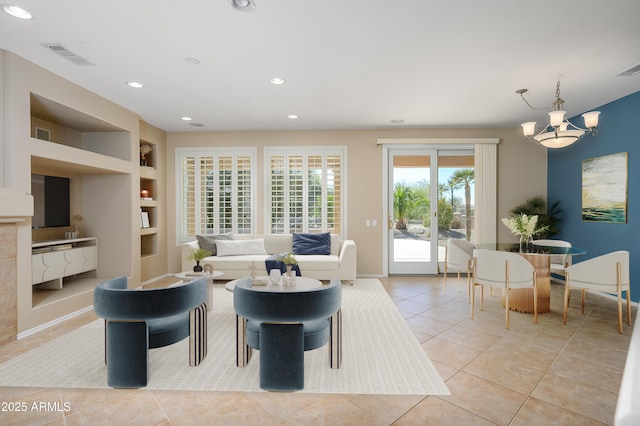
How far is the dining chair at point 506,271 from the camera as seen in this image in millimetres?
3535

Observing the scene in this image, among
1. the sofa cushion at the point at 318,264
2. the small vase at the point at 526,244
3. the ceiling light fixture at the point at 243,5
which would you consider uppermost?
the ceiling light fixture at the point at 243,5

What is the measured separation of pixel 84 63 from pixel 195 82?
1077 millimetres

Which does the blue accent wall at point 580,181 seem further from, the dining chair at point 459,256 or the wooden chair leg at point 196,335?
the wooden chair leg at point 196,335

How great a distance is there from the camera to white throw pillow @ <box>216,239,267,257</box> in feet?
18.0

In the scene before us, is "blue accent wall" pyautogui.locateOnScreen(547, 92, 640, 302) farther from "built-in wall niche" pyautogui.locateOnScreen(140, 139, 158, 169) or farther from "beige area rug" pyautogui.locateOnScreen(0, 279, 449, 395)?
"built-in wall niche" pyautogui.locateOnScreen(140, 139, 158, 169)

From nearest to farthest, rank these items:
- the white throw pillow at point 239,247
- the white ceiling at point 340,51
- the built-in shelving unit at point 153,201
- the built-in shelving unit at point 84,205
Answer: the white ceiling at point 340,51 → the built-in shelving unit at point 84,205 → the white throw pillow at point 239,247 → the built-in shelving unit at point 153,201

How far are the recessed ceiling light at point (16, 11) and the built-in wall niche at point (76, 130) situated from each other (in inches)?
46.4

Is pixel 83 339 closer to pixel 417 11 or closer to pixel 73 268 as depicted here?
pixel 73 268

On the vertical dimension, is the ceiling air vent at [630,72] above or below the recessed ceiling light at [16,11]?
below

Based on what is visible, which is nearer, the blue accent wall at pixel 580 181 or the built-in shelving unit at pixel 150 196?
the blue accent wall at pixel 580 181

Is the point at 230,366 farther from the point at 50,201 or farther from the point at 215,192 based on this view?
the point at 215,192

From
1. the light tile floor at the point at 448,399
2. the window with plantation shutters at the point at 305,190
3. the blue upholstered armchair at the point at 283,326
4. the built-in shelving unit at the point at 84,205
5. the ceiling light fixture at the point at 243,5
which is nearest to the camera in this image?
the light tile floor at the point at 448,399

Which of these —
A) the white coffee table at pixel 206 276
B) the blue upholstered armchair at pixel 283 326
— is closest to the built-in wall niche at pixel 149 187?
the white coffee table at pixel 206 276

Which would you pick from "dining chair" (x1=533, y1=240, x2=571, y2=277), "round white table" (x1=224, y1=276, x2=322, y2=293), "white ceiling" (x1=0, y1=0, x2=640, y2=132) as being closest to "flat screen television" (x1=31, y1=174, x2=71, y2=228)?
"white ceiling" (x1=0, y1=0, x2=640, y2=132)
